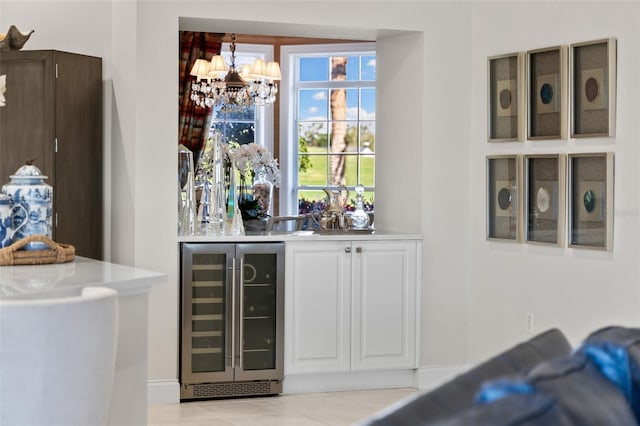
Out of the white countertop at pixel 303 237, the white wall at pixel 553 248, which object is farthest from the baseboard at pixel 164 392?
the white wall at pixel 553 248

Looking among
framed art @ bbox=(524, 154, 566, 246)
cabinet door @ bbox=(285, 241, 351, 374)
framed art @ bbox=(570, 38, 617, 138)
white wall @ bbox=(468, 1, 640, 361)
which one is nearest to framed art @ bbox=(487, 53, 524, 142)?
white wall @ bbox=(468, 1, 640, 361)

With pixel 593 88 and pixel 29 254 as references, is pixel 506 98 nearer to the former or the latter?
pixel 593 88

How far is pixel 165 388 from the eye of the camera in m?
5.22

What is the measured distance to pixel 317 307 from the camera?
5445 mm

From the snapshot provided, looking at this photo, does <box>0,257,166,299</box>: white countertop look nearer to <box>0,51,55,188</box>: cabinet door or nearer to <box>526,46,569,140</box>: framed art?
<box>0,51,55,188</box>: cabinet door

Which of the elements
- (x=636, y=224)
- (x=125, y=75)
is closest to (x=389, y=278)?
(x=636, y=224)

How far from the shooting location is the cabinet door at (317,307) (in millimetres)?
5395

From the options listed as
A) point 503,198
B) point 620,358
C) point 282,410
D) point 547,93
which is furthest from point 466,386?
point 503,198

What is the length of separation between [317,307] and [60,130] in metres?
1.81

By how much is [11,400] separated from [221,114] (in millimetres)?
7164

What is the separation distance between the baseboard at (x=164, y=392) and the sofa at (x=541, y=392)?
4.16 m

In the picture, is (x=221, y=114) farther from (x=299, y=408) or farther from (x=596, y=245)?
(x=596, y=245)

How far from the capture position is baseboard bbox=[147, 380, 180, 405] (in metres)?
5.20

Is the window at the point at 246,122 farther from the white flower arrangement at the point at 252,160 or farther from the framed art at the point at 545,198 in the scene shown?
the framed art at the point at 545,198
